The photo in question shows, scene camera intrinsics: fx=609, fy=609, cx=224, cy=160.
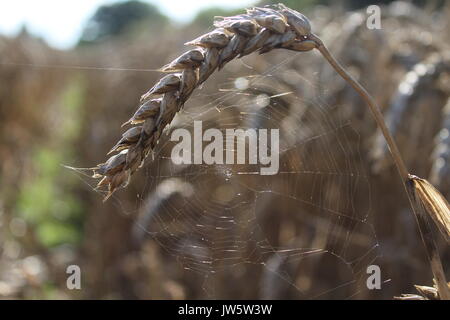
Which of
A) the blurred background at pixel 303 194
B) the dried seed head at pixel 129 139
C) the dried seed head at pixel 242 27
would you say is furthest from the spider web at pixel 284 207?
the dried seed head at pixel 129 139

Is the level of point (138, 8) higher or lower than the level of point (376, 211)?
higher

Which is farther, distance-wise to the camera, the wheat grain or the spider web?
the spider web

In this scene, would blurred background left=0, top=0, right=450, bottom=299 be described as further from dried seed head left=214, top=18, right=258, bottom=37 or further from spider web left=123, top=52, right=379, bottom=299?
dried seed head left=214, top=18, right=258, bottom=37

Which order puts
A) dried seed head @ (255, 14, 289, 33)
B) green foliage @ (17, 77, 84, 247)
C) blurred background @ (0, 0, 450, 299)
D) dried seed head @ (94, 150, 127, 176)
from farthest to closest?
green foliage @ (17, 77, 84, 247), blurred background @ (0, 0, 450, 299), dried seed head @ (255, 14, 289, 33), dried seed head @ (94, 150, 127, 176)

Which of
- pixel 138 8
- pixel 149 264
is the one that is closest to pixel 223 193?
pixel 149 264

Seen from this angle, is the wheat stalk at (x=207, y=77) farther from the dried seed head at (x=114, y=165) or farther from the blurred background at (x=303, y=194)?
the blurred background at (x=303, y=194)

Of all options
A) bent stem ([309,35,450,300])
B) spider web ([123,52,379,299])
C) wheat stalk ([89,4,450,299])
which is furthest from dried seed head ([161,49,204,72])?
spider web ([123,52,379,299])

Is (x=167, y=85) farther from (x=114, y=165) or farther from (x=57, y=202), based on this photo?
(x=57, y=202)

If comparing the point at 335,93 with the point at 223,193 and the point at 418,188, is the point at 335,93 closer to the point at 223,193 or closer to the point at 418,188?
the point at 223,193
